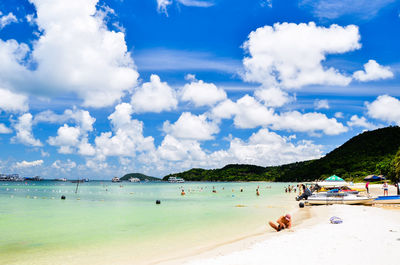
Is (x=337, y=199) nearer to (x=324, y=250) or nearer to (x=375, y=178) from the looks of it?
(x=324, y=250)

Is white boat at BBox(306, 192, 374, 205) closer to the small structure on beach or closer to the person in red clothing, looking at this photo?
the person in red clothing

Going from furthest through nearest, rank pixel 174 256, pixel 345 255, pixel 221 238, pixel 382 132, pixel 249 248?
pixel 382 132 → pixel 221 238 → pixel 174 256 → pixel 249 248 → pixel 345 255

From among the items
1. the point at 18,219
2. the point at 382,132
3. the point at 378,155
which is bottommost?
the point at 18,219

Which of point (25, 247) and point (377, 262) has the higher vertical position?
point (377, 262)

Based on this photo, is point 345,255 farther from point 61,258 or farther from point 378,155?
point 378,155

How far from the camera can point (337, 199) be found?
30.8 m

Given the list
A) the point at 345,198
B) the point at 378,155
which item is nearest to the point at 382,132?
the point at 378,155

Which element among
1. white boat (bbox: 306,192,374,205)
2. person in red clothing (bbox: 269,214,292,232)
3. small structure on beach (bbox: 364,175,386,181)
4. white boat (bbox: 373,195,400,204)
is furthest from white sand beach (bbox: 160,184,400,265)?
small structure on beach (bbox: 364,175,386,181)

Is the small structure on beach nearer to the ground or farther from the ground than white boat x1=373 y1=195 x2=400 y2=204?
farther from the ground

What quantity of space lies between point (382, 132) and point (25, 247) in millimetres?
160144

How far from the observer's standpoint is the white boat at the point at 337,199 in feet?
95.6

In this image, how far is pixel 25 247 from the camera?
1617cm

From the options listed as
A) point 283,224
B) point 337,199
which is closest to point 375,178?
point 337,199

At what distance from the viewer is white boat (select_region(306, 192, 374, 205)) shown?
29148 millimetres
